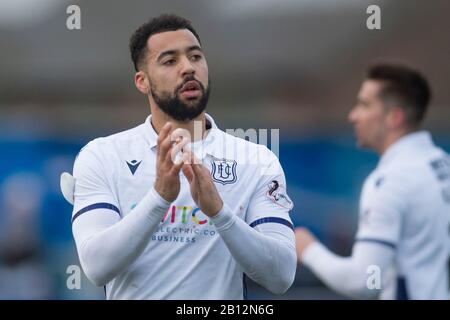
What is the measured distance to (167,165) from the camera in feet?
9.18

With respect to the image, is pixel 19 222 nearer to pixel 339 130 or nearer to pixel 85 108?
pixel 85 108

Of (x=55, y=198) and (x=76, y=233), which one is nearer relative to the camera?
(x=76, y=233)

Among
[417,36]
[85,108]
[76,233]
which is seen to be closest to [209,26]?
[85,108]

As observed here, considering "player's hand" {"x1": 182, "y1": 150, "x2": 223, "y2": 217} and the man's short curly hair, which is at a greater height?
the man's short curly hair

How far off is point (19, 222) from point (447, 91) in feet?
8.43

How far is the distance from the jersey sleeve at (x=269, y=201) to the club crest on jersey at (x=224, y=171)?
10 cm

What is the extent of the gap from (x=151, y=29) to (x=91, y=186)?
25.9 inches

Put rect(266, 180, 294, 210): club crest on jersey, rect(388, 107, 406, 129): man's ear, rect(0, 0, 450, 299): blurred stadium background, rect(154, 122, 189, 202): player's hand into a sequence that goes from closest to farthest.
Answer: rect(154, 122, 189, 202): player's hand < rect(266, 180, 294, 210): club crest on jersey < rect(388, 107, 406, 129): man's ear < rect(0, 0, 450, 299): blurred stadium background

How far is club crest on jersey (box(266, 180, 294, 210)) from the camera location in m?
3.16

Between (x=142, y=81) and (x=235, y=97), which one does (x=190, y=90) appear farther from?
(x=235, y=97)

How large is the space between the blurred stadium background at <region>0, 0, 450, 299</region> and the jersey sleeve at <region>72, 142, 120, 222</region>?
1.03 metres

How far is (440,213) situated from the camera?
382 centimetres

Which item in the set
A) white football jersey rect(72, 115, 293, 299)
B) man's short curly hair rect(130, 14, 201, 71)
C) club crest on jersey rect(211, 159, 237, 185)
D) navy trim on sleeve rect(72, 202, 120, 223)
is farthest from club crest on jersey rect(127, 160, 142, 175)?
man's short curly hair rect(130, 14, 201, 71)

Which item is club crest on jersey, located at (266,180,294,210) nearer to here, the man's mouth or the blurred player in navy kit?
the man's mouth
